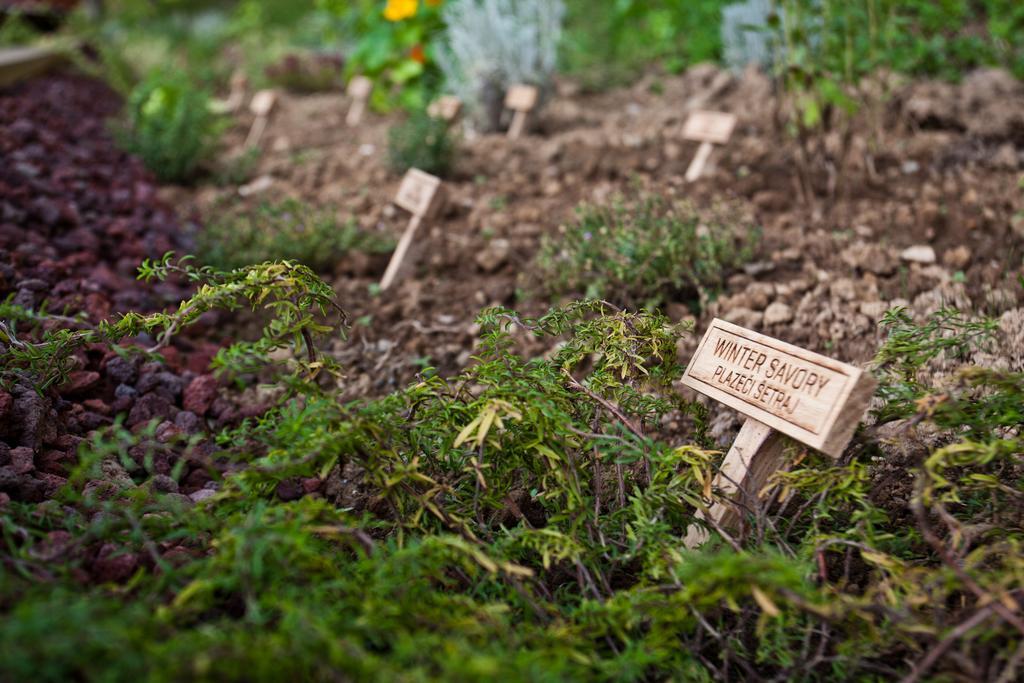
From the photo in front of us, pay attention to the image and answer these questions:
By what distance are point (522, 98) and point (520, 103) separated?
0.03m

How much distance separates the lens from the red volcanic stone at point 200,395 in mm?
2291

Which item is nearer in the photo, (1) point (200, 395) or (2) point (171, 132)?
(1) point (200, 395)

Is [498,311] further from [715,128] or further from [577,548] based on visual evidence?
[715,128]

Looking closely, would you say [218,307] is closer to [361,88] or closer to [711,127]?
[711,127]

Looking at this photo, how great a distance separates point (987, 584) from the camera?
1185 mm

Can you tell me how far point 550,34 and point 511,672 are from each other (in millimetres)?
4647

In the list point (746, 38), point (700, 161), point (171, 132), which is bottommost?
point (171, 132)

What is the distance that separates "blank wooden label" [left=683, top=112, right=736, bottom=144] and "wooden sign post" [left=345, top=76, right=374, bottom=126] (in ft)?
9.49

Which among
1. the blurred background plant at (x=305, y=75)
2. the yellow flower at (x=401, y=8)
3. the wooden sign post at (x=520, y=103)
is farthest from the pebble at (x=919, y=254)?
the blurred background plant at (x=305, y=75)

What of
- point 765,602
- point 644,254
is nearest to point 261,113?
point 644,254

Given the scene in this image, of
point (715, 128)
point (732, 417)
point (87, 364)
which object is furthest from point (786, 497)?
point (715, 128)

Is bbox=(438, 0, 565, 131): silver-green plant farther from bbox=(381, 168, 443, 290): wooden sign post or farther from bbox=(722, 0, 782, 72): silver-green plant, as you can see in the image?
bbox=(381, 168, 443, 290): wooden sign post

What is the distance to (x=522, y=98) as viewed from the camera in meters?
4.54

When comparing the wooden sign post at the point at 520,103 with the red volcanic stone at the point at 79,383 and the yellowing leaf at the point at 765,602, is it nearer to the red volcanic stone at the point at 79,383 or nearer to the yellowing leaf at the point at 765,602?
the red volcanic stone at the point at 79,383
